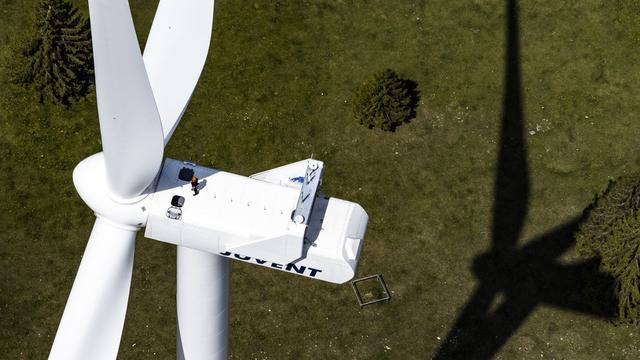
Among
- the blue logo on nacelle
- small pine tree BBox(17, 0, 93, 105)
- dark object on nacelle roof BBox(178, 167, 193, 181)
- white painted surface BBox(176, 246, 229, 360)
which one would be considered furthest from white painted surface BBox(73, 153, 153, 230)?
small pine tree BBox(17, 0, 93, 105)

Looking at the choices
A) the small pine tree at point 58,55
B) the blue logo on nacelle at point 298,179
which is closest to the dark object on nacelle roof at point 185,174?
the blue logo on nacelle at point 298,179

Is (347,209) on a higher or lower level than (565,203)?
higher

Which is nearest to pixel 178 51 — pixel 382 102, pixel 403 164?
pixel 382 102

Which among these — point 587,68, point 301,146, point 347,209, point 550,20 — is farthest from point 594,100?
point 347,209

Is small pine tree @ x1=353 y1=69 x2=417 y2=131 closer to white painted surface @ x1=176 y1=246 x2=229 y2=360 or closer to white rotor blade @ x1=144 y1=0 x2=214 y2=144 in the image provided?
white painted surface @ x1=176 y1=246 x2=229 y2=360

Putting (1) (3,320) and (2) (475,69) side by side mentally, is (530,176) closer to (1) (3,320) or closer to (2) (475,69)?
(2) (475,69)

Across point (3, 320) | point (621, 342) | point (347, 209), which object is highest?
point (347, 209)

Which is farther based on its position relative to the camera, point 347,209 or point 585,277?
point 585,277
